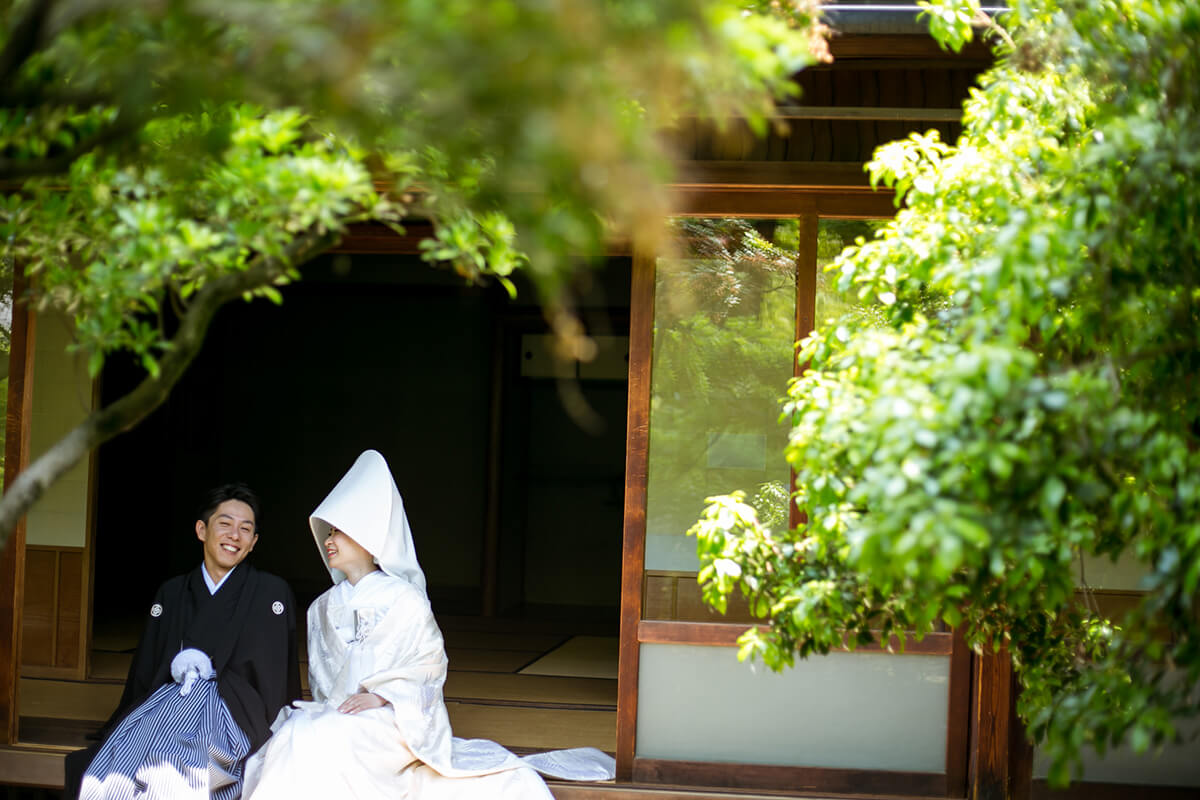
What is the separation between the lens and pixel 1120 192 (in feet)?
5.48

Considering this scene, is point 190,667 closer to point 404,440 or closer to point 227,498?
point 227,498

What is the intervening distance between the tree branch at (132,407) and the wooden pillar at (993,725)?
2.70 meters

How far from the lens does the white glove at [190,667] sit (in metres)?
3.21

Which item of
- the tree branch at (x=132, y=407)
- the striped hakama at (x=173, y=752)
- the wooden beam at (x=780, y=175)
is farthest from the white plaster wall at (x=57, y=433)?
the tree branch at (x=132, y=407)

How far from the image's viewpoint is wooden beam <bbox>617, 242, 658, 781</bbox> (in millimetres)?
3527

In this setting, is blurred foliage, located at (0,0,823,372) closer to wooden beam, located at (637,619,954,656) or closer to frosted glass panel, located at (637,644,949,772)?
wooden beam, located at (637,619,954,656)

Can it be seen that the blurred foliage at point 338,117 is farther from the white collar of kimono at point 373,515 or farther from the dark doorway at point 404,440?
the dark doorway at point 404,440

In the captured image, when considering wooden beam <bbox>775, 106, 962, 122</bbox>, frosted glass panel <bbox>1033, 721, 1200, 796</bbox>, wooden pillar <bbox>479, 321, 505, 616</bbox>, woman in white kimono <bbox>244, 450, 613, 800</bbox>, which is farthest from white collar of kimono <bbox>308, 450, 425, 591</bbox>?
wooden pillar <bbox>479, 321, 505, 616</bbox>

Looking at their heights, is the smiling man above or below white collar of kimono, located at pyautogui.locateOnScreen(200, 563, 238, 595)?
below

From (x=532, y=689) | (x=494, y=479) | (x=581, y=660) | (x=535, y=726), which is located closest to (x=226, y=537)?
(x=535, y=726)

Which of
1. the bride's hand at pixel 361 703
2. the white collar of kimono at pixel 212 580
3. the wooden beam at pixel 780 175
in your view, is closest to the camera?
the bride's hand at pixel 361 703

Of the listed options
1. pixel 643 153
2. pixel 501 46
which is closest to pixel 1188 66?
pixel 643 153

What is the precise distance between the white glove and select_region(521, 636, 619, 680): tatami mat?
2335 millimetres

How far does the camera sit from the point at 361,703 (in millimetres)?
3287
